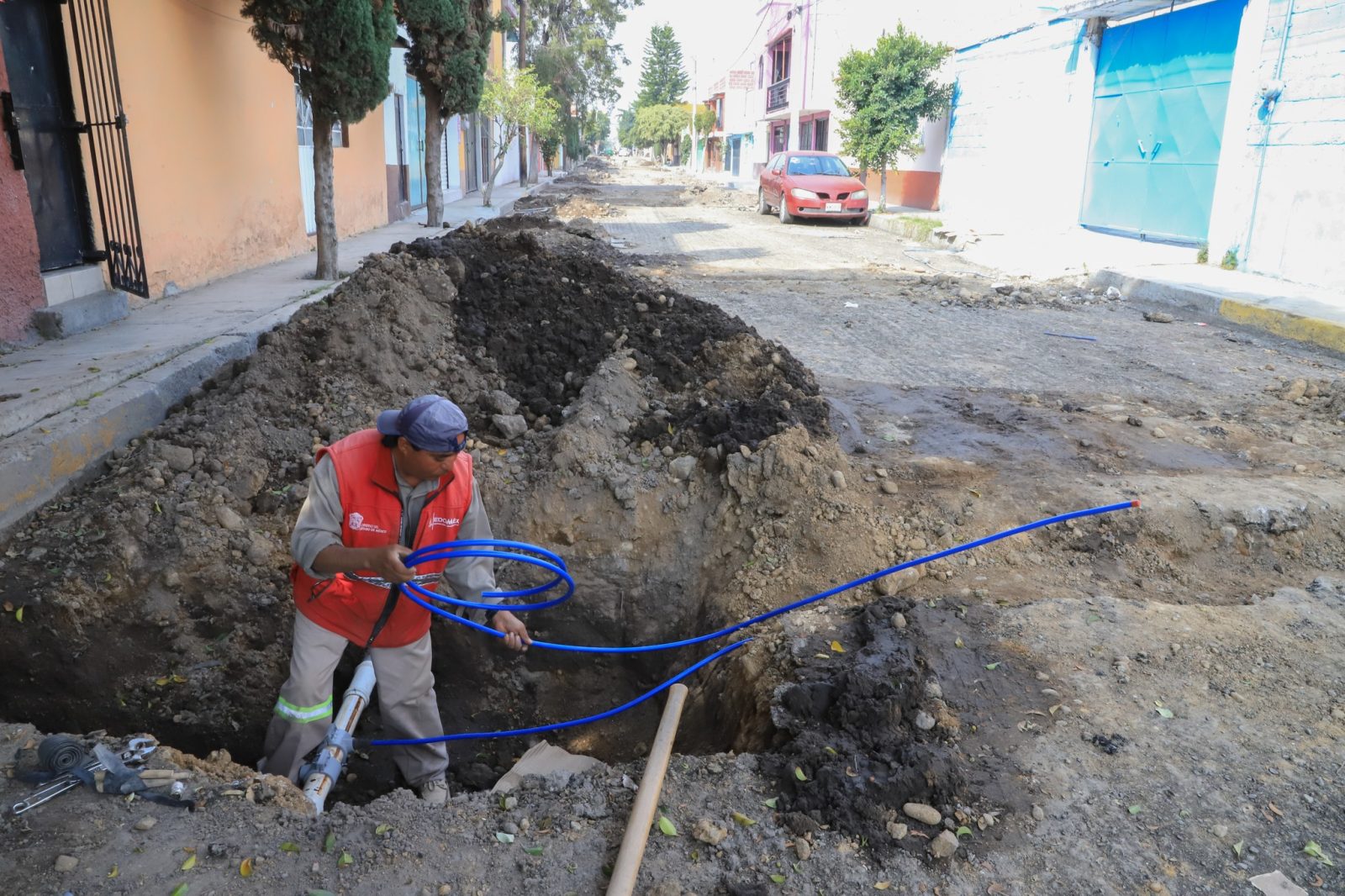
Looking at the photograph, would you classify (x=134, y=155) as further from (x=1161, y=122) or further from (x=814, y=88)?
(x=814, y=88)

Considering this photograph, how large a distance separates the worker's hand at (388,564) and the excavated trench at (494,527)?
1.32 meters

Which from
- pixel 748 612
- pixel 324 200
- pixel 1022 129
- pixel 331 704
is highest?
pixel 1022 129

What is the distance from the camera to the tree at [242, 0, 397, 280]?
827 centimetres

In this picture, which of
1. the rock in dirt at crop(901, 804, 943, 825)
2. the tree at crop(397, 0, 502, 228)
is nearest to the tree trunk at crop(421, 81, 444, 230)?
the tree at crop(397, 0, 502, 228)

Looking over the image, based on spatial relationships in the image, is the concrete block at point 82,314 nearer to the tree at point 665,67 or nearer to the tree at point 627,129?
the tree at point 665,67

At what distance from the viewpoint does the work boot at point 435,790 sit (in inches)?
134

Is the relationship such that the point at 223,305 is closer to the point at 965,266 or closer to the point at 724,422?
the point at 724,422

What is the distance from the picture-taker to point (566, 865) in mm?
2371

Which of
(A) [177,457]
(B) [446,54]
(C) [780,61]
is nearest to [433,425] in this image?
(A) [177,457]

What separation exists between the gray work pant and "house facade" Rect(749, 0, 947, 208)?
66.0 feet

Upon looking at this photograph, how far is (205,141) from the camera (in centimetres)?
915

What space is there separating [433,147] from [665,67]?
3970 inches

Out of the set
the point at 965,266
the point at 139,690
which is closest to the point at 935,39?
the point at 965,266

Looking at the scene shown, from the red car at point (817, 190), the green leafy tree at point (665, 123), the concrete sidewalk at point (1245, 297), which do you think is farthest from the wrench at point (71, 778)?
the green leafy tree at point (665, 123)
